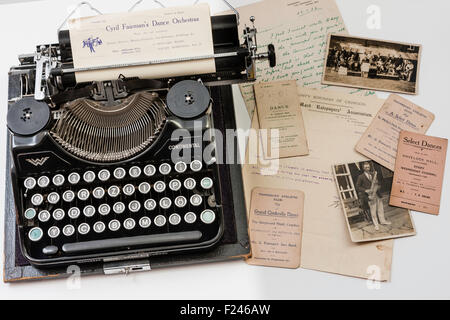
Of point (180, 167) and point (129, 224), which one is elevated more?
point (180, 167)

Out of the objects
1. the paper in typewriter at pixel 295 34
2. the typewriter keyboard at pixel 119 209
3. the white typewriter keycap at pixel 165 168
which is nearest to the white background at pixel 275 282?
the typewriter keyboard at pixel 119 209

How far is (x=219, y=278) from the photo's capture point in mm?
1656

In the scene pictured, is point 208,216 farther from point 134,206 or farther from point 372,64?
point 372,64

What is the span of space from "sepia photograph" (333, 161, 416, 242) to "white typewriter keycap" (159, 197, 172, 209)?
598 millimetres

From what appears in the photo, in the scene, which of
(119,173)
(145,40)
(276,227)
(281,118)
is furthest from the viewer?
(281,118)

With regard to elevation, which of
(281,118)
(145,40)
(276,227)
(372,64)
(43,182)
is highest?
(145,40)

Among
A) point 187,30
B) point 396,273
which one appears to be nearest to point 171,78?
point 187,30

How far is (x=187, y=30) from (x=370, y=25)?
0.81m

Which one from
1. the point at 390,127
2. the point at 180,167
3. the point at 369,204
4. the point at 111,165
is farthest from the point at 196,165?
the point at 390,127

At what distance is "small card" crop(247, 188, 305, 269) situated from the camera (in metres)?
1.67

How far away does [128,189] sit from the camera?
1.56 m

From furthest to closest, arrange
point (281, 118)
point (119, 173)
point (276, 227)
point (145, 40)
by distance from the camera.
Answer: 1. point (281, 118)
2. point (276, 227)
3. point (119, 173)
4. point (145, 40)

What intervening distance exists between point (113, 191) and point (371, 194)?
875 millimetres
